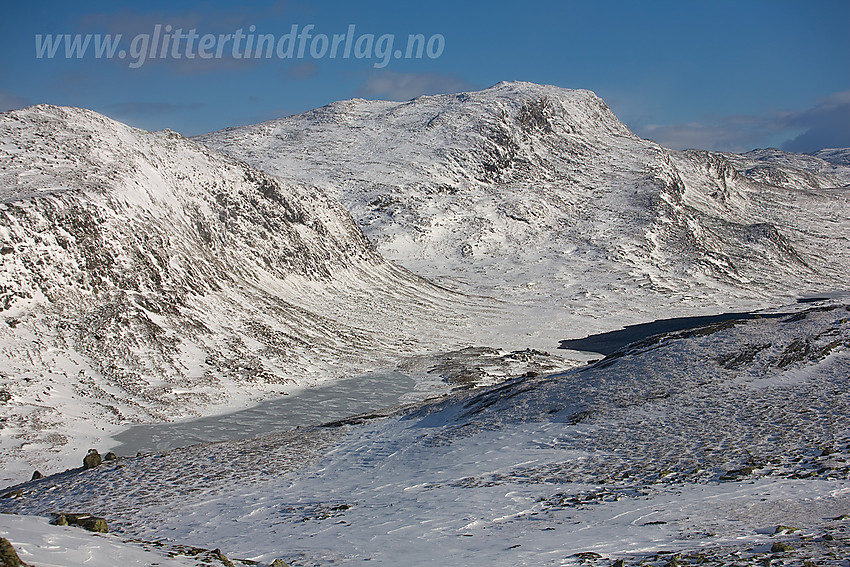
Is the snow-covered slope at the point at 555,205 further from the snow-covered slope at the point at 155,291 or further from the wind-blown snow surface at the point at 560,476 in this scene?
the wind-blown snow surface at the point at 560,476

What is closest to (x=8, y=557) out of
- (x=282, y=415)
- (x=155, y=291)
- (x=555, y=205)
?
(x=282, y=415)

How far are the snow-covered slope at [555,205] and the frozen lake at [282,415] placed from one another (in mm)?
36378

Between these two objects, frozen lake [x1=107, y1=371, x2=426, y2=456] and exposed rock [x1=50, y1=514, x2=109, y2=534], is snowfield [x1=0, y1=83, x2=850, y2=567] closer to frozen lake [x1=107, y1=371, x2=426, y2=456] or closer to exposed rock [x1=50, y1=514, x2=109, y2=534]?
frozen lake [x1=107, y1=371, x2=426, y2=456]

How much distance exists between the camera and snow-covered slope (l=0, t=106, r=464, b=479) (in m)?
37.5

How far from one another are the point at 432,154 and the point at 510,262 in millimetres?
38237

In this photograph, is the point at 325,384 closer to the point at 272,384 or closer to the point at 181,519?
the point at 272,384

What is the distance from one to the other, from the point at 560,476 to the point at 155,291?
3757 centimetres

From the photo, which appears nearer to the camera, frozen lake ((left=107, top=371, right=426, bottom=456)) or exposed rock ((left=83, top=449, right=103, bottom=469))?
exposed rock ((left=83, top=449, right=103, bottom=469))

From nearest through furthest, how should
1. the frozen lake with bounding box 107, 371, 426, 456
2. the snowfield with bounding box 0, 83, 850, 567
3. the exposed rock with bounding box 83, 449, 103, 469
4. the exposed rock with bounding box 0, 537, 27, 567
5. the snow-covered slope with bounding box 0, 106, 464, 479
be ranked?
the exposed rock with bounding box 0, 537, 27, 567 < the snowfield with bounding box 0, 83, 850, 567 < the exposed rock with bounding box 83, 449, 103, 469 < the frozen lake with bounding box 107, 371, 426, 456 < the snow-covered slope with bounding box 0, 106, 464, 479

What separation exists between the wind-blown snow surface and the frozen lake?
5.73m

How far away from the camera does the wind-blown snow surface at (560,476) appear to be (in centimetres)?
1514

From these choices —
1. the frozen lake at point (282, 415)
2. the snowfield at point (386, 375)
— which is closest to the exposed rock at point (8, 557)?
the snowfield at point (386, 375)

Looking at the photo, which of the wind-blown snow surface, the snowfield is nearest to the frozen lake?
the snowfield

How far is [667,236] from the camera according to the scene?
117 m
